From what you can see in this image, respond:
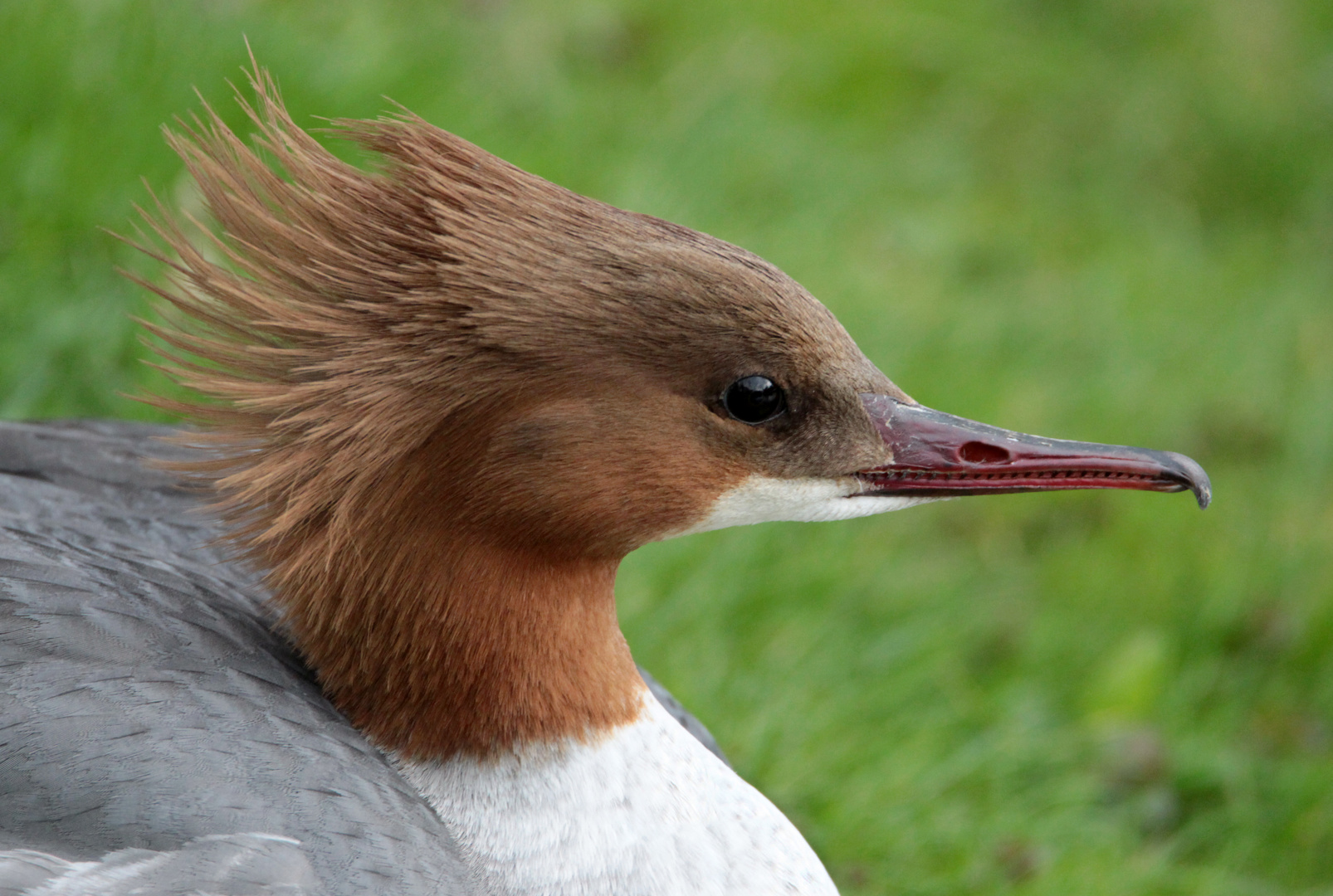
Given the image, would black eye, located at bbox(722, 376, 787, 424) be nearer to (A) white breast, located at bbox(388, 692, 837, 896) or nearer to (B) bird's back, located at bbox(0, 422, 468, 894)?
(A) white breast, located at bbox(388, 692, 837, 896)

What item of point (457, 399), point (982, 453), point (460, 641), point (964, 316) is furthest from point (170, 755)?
point (964, 316)

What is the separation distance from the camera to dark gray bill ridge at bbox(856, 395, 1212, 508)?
212cm

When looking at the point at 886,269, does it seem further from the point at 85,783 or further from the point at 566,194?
the point at 85,783

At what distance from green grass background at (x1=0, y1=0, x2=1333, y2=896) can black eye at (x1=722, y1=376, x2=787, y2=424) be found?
1.28 meters

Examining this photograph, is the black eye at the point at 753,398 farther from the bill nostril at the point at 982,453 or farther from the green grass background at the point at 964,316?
the green grass background at the point at 964,316

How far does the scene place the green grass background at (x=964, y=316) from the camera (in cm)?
329

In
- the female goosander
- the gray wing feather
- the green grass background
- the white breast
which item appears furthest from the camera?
the green grass background

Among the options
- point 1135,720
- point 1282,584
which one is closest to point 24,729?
point 1135,720

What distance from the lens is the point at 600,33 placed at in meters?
5.69

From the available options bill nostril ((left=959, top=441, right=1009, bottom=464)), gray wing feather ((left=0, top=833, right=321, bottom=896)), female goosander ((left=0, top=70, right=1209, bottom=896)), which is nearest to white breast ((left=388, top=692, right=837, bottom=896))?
female goosander ((left=0, top=70, right=1209, bottom=896))

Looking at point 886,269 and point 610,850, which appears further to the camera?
point 886,269

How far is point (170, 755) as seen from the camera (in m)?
1.82

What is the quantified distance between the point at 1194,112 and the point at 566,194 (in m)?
5.69

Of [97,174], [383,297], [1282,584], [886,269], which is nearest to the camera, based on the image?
[383,297]
